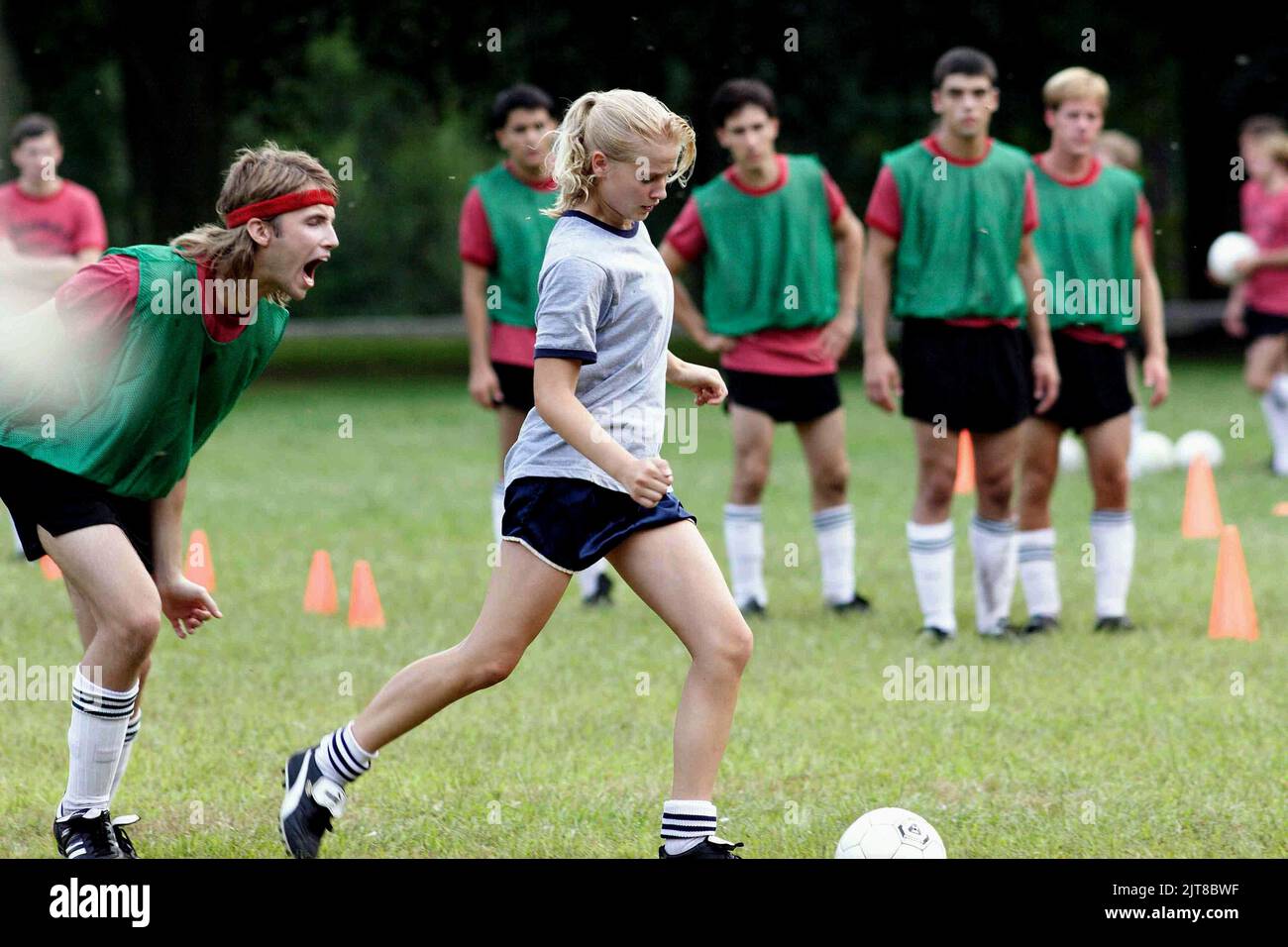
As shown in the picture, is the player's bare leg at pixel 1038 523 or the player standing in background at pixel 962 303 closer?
the player standing in background at pixel 962 303

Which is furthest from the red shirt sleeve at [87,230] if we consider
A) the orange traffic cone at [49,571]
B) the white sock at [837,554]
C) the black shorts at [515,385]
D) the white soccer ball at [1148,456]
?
the white soccer ball at [1148,456]

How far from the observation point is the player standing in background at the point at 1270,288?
44.7 ft

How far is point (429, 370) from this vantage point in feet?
90.2

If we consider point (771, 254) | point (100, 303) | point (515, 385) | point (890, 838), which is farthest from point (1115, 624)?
point (100, 303)

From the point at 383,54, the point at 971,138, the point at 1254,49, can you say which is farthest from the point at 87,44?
the point at 971,138

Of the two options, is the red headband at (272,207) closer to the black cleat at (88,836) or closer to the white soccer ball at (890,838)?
the black cleat at (88,836)

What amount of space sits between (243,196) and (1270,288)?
10962 millimetres

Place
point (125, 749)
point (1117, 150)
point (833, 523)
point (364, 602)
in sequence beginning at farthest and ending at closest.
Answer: point (1117, 150), point (833, 523), point (364, 602), point (125, 749)

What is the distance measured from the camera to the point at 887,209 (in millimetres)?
7887

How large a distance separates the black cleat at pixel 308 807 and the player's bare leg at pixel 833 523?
172 inches

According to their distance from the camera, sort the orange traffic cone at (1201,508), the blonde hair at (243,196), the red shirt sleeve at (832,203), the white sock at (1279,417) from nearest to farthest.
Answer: the blonde hair at (243,196) → the red shirt sleeve at (832,203) → the orange traffic cone at (1201,508) → the white sock at (1279,417)

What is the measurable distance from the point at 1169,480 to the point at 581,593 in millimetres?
6002

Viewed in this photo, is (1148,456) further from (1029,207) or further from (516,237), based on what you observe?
(516,237)

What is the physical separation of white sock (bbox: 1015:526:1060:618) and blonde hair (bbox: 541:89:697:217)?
4212mm
